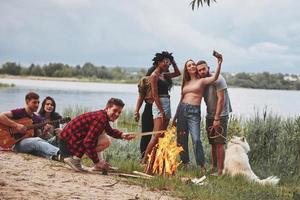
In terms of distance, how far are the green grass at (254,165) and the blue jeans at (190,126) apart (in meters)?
0.31

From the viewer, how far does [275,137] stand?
11.4 metres

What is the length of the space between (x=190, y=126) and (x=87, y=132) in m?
1.70

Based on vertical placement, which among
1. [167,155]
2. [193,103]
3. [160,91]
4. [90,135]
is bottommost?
[167,155]

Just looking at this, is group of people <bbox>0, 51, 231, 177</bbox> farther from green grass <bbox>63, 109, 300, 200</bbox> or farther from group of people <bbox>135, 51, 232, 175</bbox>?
green grass <bbox>63, 109, 300, 200</bbox>

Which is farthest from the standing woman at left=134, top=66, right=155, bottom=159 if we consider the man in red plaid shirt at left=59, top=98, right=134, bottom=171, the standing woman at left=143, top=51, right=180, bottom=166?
the man in red plaid shirt at left=59, top=98, right=134, bottom=171

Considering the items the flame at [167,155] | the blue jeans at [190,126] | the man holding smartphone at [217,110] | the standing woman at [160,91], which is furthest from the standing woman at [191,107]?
the flame at [167,155]

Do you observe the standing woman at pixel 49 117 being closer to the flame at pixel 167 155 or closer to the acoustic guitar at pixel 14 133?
the acoustic guitar at pixel 14 133

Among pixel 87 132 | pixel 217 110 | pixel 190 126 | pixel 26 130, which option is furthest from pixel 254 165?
pixel 26 130

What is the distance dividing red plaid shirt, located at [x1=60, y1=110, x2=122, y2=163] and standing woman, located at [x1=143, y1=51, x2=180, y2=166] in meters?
1.02

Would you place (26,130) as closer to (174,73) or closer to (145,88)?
(145,88)

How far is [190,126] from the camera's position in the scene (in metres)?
8.69

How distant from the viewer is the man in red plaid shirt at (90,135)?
306 inches

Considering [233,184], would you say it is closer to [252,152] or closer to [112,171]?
[112,171]

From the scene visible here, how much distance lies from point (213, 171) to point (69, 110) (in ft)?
42.1
